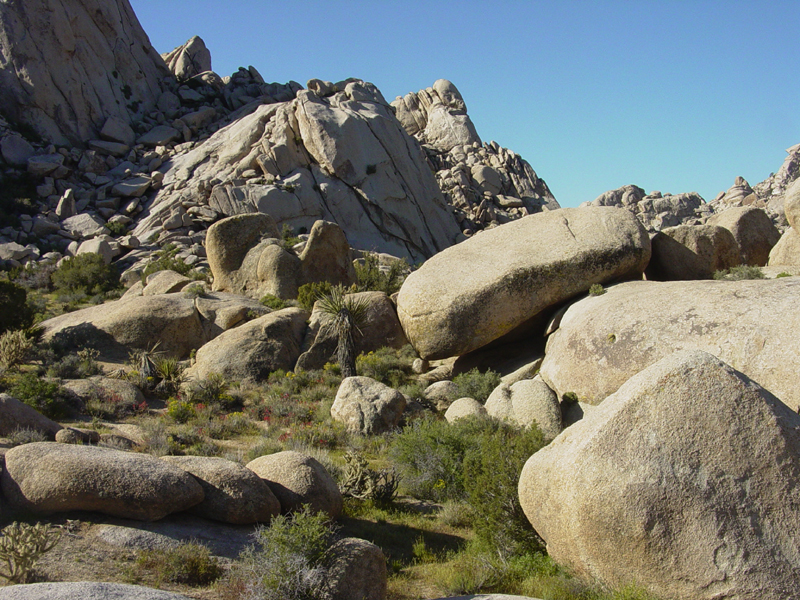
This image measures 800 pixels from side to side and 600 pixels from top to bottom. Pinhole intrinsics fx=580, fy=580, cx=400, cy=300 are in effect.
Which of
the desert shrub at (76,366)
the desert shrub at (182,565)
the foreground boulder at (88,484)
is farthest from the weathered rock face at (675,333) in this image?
the desert shrub at (76,366)

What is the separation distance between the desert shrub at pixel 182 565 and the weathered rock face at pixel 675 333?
28.2 ft

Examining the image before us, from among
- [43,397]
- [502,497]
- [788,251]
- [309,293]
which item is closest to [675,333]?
[502,497]

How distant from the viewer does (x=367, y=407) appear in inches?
526

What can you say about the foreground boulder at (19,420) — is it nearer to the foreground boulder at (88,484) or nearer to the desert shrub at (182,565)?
the foreground boulder at (88,484)

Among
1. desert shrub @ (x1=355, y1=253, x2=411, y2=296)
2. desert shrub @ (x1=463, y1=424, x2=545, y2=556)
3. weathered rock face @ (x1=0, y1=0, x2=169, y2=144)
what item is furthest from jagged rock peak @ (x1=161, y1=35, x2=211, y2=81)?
desert shrub @ (x1=463, y1=424, x2=545, y2=556)

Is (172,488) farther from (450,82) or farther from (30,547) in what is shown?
(450,82)

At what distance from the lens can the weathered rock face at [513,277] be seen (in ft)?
49.4

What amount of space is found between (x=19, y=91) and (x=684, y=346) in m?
49.5

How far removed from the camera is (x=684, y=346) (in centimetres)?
1127

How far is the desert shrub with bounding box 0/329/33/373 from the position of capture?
1510 cm

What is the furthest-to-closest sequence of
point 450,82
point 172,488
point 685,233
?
1. point 450,82
2. point 685,233
3. point 172,488

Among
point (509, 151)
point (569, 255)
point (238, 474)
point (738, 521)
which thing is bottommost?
point (738, 521)

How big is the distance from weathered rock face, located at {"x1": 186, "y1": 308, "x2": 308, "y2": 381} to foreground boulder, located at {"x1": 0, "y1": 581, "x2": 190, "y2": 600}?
40.7 feet

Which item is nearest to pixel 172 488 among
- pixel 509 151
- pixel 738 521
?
pixel 738 521
